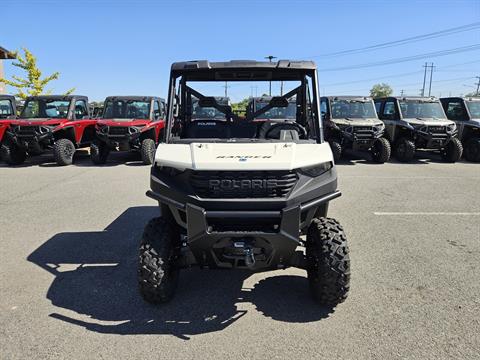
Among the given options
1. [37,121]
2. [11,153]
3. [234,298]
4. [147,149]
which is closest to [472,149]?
[147,149]

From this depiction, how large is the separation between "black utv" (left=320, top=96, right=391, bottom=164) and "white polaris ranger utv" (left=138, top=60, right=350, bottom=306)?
26.8ft

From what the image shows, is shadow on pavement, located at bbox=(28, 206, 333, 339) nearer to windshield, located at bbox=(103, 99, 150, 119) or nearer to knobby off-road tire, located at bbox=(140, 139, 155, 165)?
knobby off-road tire, located at bbox=(140, 139, 155, 165)

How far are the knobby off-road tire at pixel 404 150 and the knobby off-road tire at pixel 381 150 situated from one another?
68cm

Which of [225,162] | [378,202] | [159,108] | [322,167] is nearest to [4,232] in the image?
[225,162]

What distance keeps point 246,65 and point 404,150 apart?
32.5 feet

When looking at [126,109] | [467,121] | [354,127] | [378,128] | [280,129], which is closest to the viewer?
[280,129]

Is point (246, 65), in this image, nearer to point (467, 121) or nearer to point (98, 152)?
point (98, 152)

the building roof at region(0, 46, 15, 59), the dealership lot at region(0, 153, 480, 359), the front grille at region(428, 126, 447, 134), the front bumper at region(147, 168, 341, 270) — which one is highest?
the building roof at region(0, 46, 15, 59)

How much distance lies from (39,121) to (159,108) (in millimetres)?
3475

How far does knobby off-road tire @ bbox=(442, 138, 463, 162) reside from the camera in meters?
12.0

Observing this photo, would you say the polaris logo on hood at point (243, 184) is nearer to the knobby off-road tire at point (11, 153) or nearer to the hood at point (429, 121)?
the knobby off-road tire at point (11, 153)

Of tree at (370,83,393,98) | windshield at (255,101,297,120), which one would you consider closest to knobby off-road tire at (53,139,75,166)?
windshield at (255,101,297,120)

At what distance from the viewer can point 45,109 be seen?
11.6m

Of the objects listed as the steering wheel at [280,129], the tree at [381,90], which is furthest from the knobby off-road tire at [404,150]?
the tree at [381,90]
